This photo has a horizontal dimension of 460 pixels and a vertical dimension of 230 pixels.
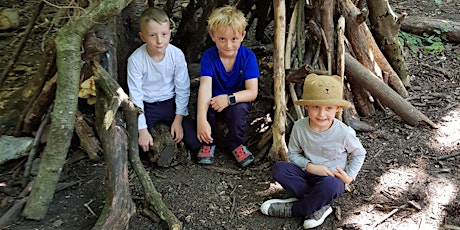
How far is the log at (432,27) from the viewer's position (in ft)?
17.7

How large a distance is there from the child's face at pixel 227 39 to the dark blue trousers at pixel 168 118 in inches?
20.1

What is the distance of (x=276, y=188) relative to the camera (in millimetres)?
3436

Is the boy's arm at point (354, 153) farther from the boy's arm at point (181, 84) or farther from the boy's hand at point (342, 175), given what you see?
the boy's arm at point (181, 84)

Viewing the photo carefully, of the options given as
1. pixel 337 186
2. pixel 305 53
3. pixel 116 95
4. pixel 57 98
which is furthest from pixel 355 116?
pixel 57 98

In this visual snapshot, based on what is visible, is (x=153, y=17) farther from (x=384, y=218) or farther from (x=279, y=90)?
(x=384, y=218)

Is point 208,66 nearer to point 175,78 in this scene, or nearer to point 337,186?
point 175,78

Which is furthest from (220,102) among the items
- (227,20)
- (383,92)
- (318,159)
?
(383,92)

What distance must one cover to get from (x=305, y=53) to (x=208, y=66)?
86 cm

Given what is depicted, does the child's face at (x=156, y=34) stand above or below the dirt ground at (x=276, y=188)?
above

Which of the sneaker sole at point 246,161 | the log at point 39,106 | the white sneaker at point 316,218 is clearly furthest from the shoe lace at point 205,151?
the log at point 39,106

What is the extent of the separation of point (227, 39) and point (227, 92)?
1.29 ft

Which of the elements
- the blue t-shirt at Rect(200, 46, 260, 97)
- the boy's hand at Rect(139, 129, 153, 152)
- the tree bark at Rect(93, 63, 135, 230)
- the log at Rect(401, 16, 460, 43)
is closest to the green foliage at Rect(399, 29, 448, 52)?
the log at Rect(401, 16, 460, 43)

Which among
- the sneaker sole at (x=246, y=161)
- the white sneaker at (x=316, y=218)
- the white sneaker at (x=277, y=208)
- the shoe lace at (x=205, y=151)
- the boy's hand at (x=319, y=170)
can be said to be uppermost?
the boy's hand at (x=319, y=170)

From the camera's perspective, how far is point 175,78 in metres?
3.64
